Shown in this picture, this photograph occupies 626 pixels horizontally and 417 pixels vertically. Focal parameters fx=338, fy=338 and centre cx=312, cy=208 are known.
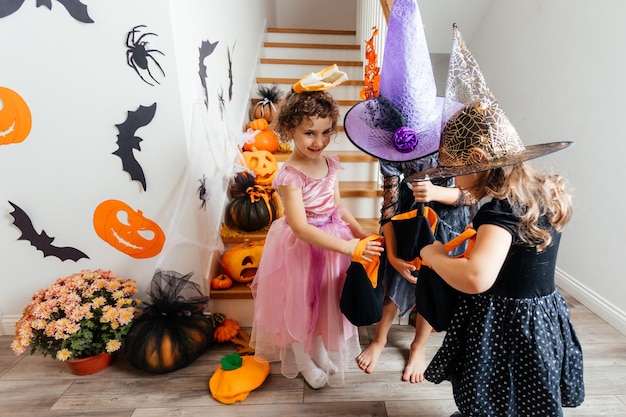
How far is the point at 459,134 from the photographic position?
720mm

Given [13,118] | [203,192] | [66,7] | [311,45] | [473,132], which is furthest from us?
[311,45]

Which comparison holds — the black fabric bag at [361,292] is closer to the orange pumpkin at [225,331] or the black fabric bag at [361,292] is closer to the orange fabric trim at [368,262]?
the orange fabric trim at [368,262]

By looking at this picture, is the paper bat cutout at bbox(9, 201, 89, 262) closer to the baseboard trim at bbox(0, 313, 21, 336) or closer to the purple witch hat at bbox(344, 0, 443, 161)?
the baseboard trim at bbox(0, 313, 21, 336)

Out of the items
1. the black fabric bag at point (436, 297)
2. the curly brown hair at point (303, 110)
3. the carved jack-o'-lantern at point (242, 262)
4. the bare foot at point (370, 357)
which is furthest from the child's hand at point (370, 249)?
the carved jack-o'-lantern at point (242, 262)

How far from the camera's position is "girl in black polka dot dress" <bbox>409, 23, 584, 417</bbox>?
A: 707 millimetres

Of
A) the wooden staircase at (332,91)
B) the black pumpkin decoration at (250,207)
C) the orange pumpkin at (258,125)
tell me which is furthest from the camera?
the orange pumpkin at (258,125)

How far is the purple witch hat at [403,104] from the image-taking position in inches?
34.2

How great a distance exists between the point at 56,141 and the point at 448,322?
4.84ft

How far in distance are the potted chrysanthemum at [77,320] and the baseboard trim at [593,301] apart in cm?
209

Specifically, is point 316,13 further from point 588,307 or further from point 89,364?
point 89,364

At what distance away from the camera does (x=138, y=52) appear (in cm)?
115

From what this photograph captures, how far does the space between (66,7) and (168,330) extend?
3.79ft

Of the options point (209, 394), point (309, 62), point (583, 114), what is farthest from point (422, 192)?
point (309, 62)

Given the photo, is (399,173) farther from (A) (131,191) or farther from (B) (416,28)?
(A) (131,191)
